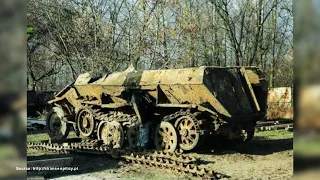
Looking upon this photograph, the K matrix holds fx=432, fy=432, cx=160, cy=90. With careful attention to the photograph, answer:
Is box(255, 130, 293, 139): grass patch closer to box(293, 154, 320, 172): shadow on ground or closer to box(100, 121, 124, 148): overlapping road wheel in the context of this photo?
box(100, 121, 124, 148): overlapping road wheel

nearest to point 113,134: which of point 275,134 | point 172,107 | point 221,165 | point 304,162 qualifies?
point 172,107

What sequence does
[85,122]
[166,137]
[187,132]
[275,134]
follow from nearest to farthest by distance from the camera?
[187,132] → [166,137] → [85,122] → [275,134]

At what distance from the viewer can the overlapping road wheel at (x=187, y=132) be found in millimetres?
9539

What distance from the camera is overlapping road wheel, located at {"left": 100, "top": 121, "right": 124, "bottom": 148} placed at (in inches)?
426

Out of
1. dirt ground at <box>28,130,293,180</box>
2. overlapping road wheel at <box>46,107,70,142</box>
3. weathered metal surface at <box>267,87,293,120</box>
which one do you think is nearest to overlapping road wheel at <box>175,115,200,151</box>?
dirt ground at <box>28,130,293,180</box>

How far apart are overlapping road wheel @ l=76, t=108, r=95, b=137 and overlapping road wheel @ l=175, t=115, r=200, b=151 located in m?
2.91

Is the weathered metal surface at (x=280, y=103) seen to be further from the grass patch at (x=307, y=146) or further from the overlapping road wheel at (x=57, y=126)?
the grass patch at (x=307, y=146)

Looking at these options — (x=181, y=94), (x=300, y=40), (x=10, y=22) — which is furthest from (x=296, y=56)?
(x=181, y=94)

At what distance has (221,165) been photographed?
28.5ft

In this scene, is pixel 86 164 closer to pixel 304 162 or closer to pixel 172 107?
pixel 172 107

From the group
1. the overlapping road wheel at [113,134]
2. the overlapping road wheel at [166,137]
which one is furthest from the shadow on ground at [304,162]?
the overlapping road wheel at [113,134]

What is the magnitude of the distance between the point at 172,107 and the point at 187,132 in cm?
89

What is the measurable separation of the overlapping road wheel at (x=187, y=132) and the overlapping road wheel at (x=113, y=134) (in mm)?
1651

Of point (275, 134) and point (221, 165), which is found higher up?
point (275, 134)
